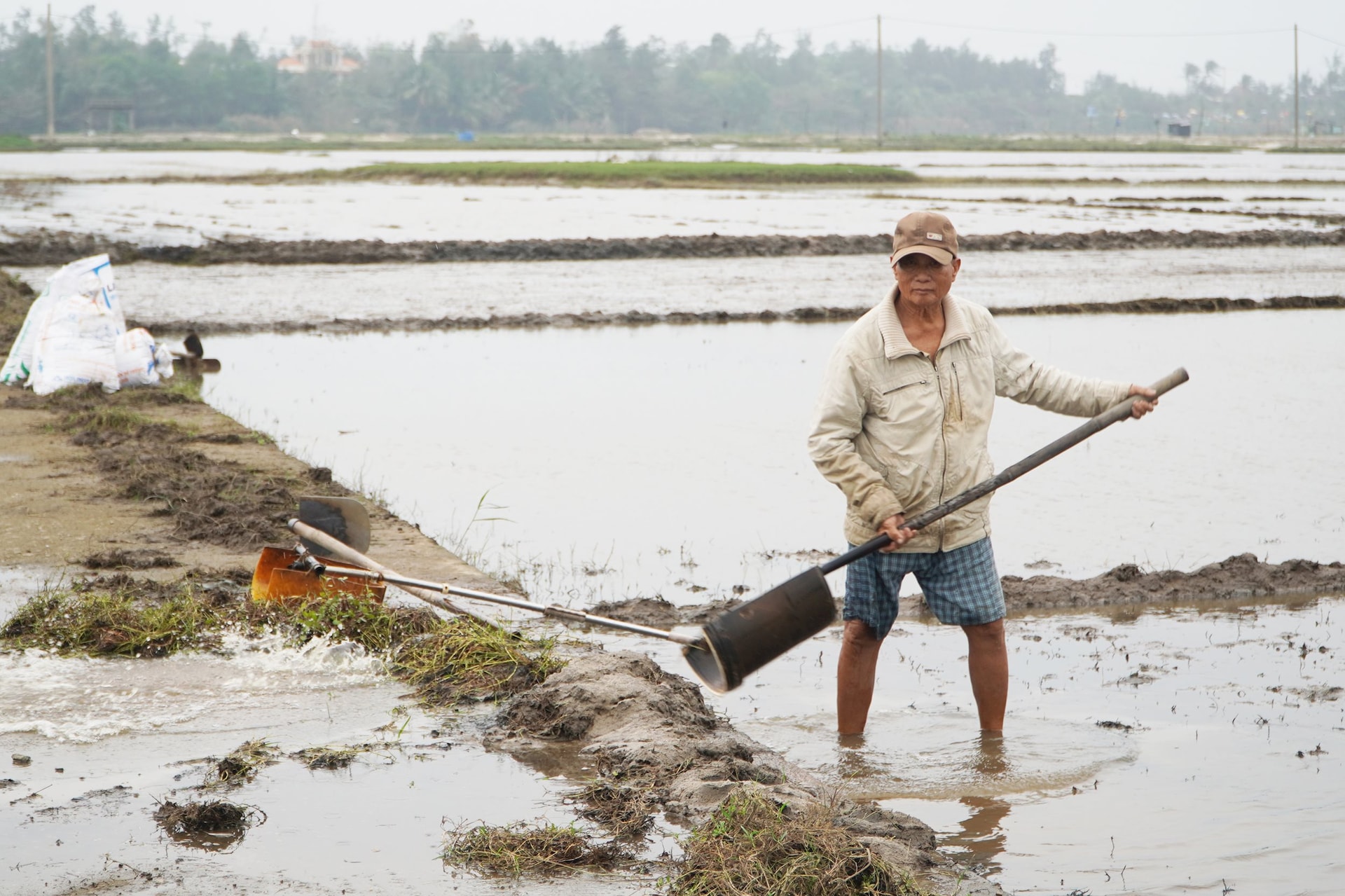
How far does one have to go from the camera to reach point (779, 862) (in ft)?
10.1

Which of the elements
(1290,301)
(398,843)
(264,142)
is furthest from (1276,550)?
(264,142)

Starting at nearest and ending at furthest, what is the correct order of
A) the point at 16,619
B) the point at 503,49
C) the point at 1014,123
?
1. the point at 16,619
2. the point at 503,49
3. the point at 1014,123

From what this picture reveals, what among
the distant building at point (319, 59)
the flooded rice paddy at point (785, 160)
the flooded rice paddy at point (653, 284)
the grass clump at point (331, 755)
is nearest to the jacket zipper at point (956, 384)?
the grass clump at point (331, 755)

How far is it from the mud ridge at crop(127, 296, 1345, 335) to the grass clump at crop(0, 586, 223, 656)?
944 cm

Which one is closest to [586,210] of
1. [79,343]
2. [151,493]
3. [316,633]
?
[79,343]

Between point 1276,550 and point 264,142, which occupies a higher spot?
point 264,142

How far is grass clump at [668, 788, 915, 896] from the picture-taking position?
3025mm

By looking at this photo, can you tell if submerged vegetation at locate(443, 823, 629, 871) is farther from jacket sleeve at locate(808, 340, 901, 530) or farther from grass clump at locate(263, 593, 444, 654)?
grass clump at locate(263, 593, 444, 654)

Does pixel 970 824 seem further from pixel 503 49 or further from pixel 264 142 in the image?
pixel 503 49

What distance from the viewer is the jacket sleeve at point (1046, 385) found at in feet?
13.8

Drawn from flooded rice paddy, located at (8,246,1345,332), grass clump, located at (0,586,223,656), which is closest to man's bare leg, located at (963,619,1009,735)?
grass clump, located at (0,586,223,656)

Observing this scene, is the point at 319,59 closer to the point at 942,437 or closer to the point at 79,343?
the point at 79,343

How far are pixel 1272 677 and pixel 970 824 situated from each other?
176cm

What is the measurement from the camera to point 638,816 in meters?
3.55
